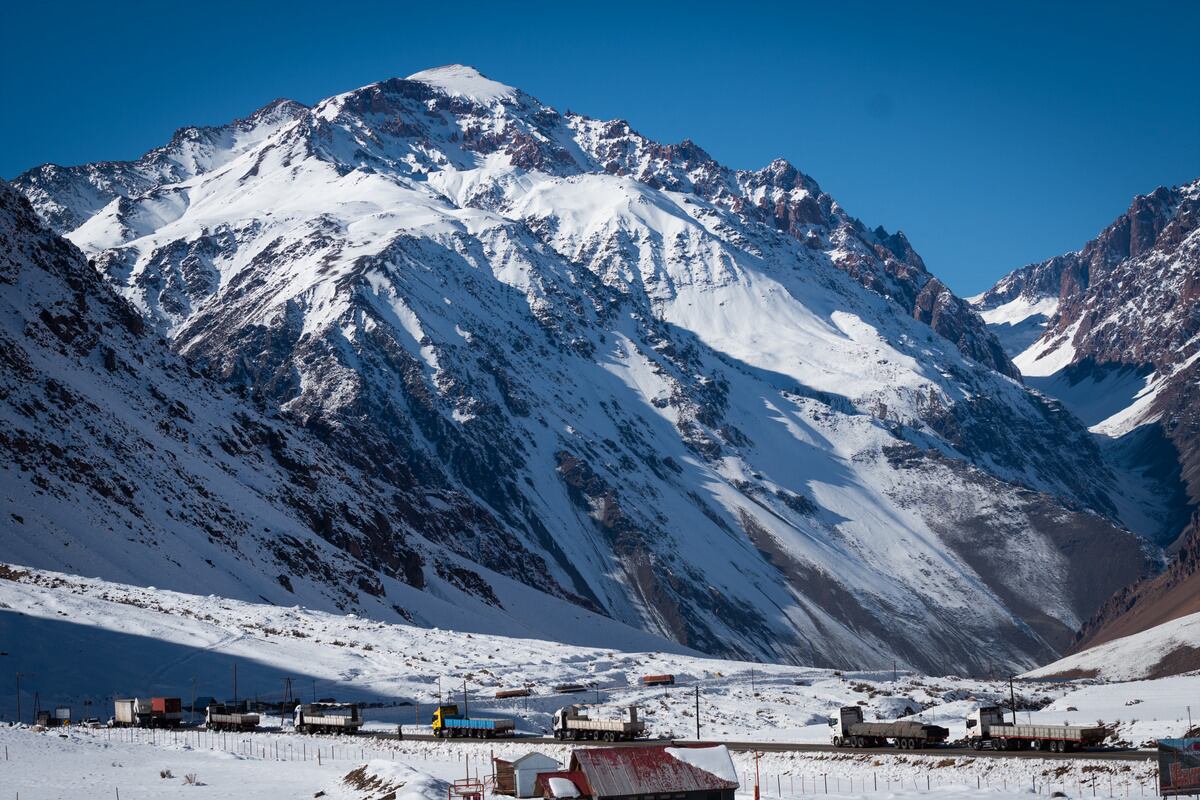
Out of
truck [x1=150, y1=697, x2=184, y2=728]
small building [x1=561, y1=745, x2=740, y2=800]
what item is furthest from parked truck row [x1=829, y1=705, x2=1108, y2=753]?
truck [x1=150, y1=697, x2=184, y2=728]

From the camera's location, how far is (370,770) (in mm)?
66500

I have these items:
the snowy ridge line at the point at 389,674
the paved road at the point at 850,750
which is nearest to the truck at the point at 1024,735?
the paved road at the point at 850,750

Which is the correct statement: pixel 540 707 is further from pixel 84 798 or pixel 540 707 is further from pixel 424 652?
pixel 84 798

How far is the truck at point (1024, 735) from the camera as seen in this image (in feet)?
244

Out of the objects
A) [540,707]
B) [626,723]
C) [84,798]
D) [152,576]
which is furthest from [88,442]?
[84,798]

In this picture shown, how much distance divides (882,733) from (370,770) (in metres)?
28.9

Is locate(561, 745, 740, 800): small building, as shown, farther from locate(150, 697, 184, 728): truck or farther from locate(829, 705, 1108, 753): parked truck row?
locate(150, 697, 184, 728): truck

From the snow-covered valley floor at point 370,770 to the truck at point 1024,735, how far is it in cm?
570

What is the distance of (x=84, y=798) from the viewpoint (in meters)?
61.7

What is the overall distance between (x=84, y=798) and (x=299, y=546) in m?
136

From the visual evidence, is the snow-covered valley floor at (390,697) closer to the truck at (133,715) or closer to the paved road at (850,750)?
the paved road at (850,750)

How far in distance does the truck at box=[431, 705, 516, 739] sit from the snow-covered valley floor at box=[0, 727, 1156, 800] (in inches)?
180

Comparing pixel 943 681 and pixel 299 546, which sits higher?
pixel 299 546

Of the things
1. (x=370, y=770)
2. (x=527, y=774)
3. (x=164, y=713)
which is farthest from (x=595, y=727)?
(x=527, y=774)
